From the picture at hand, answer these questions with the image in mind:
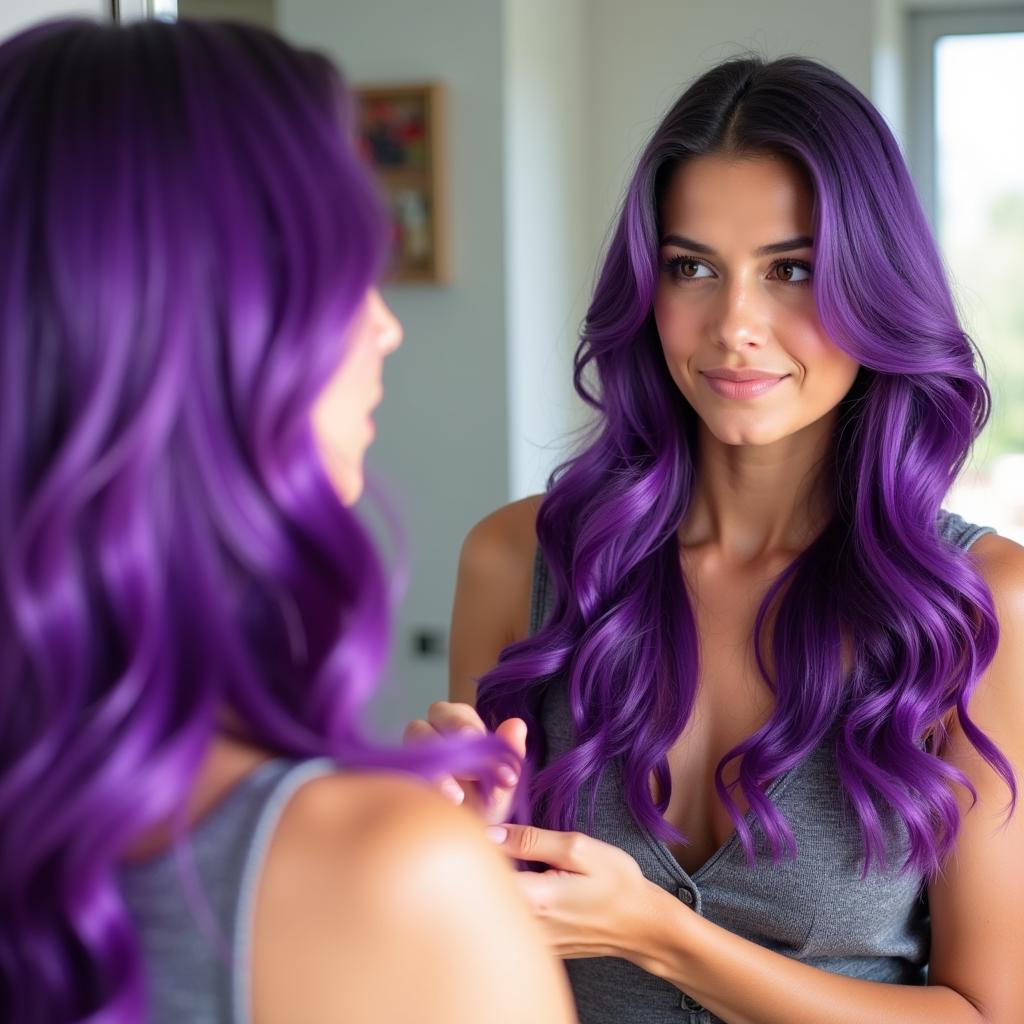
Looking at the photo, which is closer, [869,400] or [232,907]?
[232,907]

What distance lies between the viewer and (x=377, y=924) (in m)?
0.57

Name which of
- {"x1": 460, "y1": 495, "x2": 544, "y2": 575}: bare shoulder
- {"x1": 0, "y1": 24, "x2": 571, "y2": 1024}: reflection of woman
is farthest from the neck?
{"x1": 0, "y1": 24, "x2": 571, "y2": 1024}: reflection of woman

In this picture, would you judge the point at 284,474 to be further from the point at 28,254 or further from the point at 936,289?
the point at 936,289

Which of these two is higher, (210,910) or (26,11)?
(26,11)

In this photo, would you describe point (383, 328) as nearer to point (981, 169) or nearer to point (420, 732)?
point (420, 732)

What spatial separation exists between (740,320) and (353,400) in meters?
0.75

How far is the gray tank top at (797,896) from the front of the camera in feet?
4.39

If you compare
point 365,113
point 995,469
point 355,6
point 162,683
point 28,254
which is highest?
point 355,6

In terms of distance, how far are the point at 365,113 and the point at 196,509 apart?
8.82ft

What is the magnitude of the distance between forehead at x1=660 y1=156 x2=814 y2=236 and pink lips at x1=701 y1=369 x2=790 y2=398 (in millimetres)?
141

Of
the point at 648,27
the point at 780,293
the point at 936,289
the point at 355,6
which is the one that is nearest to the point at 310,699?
the point at 780,293

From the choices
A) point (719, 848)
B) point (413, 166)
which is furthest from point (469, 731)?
point (413, 166)

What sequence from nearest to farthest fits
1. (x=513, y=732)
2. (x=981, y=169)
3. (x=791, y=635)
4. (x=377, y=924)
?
(x=377, y=924) < (x=513, y=732) < (x=791, y=635) < (x=981, y=169)

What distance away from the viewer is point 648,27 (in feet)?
11.5
